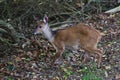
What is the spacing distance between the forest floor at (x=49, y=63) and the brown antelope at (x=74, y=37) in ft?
0.99

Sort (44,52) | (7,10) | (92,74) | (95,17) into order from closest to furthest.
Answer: (92,74), (44,52), (7,10), (95,17)

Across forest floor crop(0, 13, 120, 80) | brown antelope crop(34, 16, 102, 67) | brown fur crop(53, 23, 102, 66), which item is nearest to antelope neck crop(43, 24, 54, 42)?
brown antelope crop(34, 16, 102, 67)

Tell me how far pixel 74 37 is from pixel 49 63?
816 mm

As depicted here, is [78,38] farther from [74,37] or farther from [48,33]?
[48,33]

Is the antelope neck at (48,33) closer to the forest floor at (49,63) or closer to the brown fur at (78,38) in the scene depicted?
the brown fur at (78,38)

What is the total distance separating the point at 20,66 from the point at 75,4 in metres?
4.11

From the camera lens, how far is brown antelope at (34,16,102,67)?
8148 mm

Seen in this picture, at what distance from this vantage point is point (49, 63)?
27.8 feet

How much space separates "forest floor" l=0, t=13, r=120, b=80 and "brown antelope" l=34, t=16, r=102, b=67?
0.30 m

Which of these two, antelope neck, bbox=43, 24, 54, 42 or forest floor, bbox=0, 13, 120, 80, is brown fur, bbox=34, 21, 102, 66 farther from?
forest floor, bbox=0, 13, 120, 80

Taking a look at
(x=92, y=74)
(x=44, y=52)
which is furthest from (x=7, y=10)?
(x=92, y=74)

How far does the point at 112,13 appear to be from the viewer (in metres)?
11.6

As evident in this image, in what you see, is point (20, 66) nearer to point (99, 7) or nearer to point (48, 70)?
point (48, 70)

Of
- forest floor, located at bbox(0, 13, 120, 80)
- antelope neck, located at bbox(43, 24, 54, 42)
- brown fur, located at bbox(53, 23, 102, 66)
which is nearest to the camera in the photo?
forest floor, located at bbox(0, 13, 120, 80)
